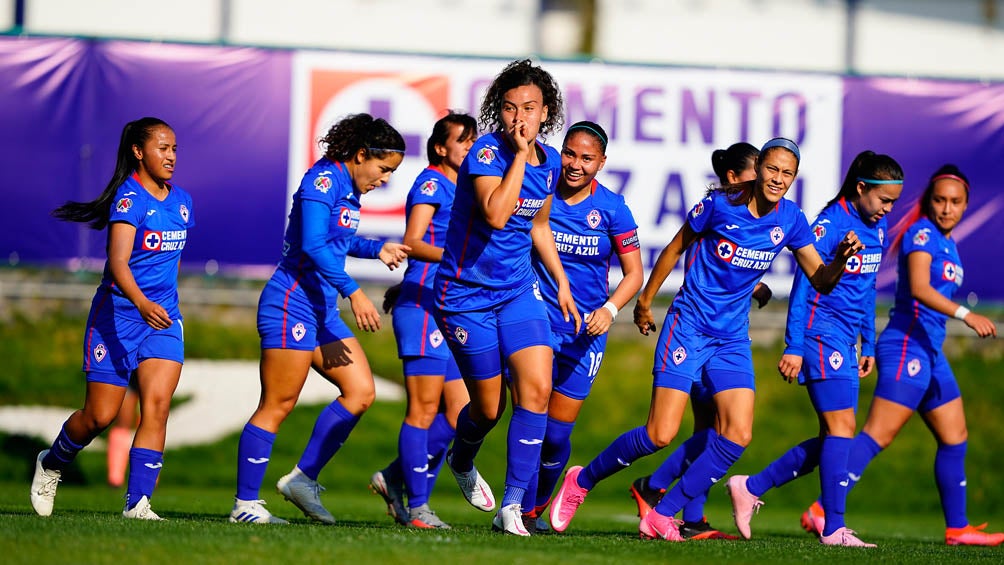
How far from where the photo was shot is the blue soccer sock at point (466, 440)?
7289 mm

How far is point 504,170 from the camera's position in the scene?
659 centimetres

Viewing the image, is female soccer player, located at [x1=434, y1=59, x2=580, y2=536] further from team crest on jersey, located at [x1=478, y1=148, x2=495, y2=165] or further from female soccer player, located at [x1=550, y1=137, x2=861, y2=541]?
→ female soccer player, located at [x1=550, y1=137, x2=861, y2=541]

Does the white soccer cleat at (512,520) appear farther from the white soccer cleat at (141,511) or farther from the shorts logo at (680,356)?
the white soccer cleat at (141,511)

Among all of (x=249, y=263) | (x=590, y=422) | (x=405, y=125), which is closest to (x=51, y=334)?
(x=249, y=263)

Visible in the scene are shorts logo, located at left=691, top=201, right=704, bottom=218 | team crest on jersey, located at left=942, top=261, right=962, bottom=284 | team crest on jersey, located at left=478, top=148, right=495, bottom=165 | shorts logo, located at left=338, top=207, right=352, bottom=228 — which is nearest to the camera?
team crest on jersey, located at left=478, top=148, right=495, bottom=165

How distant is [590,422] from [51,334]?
19.0 feet

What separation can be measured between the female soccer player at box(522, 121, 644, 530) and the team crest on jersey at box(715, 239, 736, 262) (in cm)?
50

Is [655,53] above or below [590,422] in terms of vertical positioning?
above

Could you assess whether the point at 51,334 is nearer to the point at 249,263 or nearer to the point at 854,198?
the point at 249,263

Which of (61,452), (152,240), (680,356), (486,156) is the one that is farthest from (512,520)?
(61,452)

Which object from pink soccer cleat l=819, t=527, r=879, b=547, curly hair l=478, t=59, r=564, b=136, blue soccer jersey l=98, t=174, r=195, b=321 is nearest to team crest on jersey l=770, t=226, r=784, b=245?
curly hair l=478, t=59, r=564, b=136

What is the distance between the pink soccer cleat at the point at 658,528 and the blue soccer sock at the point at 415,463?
131cm

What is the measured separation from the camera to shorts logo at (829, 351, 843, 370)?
26.0 ft

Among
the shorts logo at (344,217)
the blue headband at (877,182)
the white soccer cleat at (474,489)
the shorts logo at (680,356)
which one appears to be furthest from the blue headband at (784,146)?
the white soccer cleat at (474,489)
